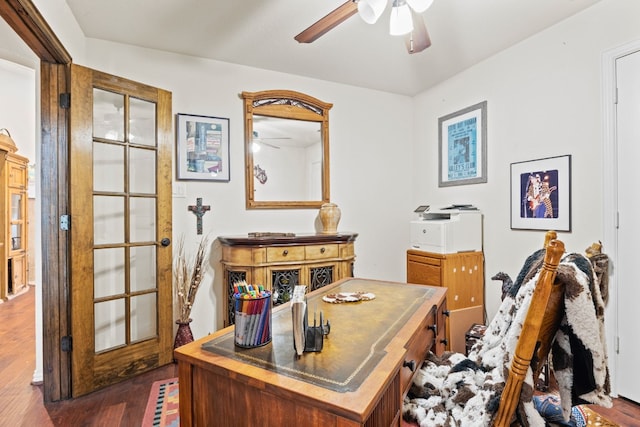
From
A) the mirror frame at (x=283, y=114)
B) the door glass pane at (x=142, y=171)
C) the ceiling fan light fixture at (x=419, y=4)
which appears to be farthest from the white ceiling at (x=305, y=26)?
the door glass pane at (x=142, y=171)

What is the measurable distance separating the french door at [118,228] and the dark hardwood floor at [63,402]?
0.11m

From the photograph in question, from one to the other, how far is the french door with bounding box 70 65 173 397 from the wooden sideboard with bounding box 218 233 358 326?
0.47 m

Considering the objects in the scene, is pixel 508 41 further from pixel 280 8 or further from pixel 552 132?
pixel 280 8

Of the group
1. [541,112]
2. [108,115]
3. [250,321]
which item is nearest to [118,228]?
[108,115]

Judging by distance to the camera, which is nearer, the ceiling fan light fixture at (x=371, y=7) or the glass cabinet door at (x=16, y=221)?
the ceiling fan light fixture at (x=371, y=7)

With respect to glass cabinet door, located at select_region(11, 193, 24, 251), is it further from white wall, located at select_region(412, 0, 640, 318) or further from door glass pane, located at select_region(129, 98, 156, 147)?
white wall, located at select_region(412, 0, 640, 318)

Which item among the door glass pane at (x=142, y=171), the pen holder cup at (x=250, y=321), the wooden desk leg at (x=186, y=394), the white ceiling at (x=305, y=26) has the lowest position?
the wooden desk leg at (x=186, y=394)

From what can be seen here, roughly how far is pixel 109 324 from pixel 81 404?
491 mm

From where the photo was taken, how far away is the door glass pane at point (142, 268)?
2.50 m

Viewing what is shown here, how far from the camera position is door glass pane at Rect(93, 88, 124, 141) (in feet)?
7.65

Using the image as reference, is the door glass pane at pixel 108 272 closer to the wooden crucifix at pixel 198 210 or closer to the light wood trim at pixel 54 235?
the light wood trim at pixel 54 235

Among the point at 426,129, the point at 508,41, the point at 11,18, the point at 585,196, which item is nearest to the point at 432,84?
the point at 426,129

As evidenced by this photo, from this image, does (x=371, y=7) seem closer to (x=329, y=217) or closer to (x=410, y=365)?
(x=410, y=365)

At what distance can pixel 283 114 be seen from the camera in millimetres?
3281
